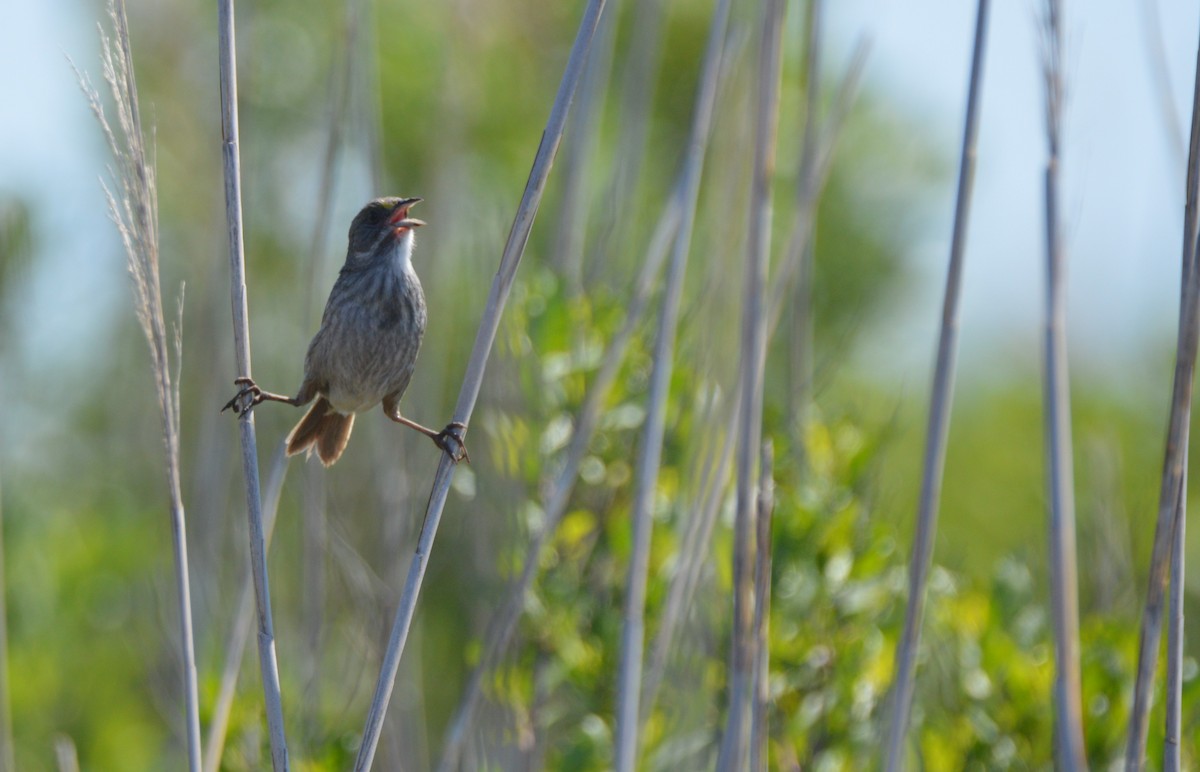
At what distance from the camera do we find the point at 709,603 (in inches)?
181

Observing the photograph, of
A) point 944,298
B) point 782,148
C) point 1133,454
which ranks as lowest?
point 1133,454

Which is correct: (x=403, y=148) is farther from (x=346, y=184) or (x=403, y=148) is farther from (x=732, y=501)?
(x=732, y=501)

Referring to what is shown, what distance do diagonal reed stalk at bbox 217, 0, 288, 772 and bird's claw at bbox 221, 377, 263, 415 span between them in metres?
0.17

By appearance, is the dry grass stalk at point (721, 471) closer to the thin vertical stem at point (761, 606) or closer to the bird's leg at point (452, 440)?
the thin vertical stem at point (761, 606)

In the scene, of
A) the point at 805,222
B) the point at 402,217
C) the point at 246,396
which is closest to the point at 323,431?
the point at 402,217

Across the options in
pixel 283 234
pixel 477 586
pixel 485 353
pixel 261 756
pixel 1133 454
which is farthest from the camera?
pixel 1133 454

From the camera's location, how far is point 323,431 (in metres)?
3.89

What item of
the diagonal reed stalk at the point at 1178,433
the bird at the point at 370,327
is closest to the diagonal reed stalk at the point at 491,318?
the bird at the point at 370,327

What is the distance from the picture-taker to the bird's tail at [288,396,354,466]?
3.80 meters

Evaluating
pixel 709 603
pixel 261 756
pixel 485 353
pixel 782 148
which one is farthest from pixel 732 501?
pixel 782 148

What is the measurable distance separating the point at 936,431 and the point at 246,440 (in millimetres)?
1774

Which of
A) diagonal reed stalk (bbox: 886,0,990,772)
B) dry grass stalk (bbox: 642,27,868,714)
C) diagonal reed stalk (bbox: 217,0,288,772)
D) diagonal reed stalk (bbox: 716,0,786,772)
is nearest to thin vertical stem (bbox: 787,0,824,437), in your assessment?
dry grass stalk (bbox: 642,27,868,714)

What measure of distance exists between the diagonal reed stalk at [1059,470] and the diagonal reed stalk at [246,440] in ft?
6.15

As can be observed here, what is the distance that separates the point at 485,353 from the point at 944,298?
4.51 ft
